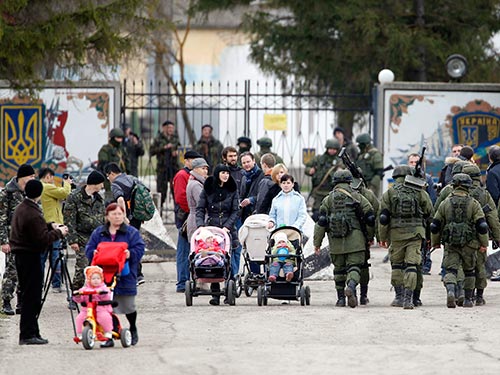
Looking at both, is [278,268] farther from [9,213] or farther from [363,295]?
[9,213]

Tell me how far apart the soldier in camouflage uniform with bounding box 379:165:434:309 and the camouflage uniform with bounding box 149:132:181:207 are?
36.5 ft

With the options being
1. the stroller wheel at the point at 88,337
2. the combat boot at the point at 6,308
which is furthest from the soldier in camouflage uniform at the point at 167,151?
the stroller wheel at the point at 88,337

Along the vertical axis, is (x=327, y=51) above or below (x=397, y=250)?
above

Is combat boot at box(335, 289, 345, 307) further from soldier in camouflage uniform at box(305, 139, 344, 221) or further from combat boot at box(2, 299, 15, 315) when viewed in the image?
soldier in camouflage uniform at box(305, 139, 344, 221)

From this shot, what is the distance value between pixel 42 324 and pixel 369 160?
993 cm

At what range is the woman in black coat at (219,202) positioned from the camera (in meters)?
17.5

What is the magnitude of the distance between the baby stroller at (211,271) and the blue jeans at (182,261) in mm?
1523

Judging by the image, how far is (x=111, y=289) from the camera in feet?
43.8

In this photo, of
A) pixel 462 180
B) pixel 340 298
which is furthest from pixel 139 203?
pixel 462 180

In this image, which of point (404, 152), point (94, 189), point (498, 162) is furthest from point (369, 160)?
point (94, 189)

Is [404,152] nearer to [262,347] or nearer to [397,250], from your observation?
[397,250]

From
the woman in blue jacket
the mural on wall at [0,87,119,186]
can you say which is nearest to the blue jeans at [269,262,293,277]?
the woman in blue jacket

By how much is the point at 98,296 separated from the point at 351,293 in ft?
14.1

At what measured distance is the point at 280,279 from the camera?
55.1ft
